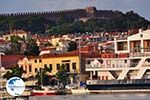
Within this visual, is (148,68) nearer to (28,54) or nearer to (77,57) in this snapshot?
(77,57)

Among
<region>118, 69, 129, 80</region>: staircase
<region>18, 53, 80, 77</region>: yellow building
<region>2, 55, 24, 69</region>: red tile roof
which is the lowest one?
<region>118, 69, 129, 80</region>: staircase

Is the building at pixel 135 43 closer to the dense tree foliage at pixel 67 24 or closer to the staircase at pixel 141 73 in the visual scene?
the staircase at pixel 141 73

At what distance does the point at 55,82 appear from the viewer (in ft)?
207

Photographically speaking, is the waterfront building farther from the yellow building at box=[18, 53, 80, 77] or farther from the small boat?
the yellow building at box=[18, 53, 80, 77]

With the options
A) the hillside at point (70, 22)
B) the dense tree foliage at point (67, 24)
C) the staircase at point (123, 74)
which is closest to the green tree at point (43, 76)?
the staircase at point (123, 74)

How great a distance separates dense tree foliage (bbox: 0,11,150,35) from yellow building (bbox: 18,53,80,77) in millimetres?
49881

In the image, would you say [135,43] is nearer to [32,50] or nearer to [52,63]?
[52,63]

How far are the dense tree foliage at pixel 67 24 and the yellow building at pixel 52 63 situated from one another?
164 feet

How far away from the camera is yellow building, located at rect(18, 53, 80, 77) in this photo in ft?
212

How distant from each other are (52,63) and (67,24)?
6632cm

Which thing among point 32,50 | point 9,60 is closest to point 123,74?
point 9,60

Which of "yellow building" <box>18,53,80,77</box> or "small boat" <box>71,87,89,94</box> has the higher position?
"yellow building" <box>18,53,80,77</box>

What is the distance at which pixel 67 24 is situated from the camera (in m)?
132

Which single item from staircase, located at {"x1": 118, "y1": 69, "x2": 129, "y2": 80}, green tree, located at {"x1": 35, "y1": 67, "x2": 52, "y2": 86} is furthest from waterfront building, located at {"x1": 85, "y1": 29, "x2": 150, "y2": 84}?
green tree, located at {"x1": 35, "y1": 67, "x2": 52, "y2": 86}
